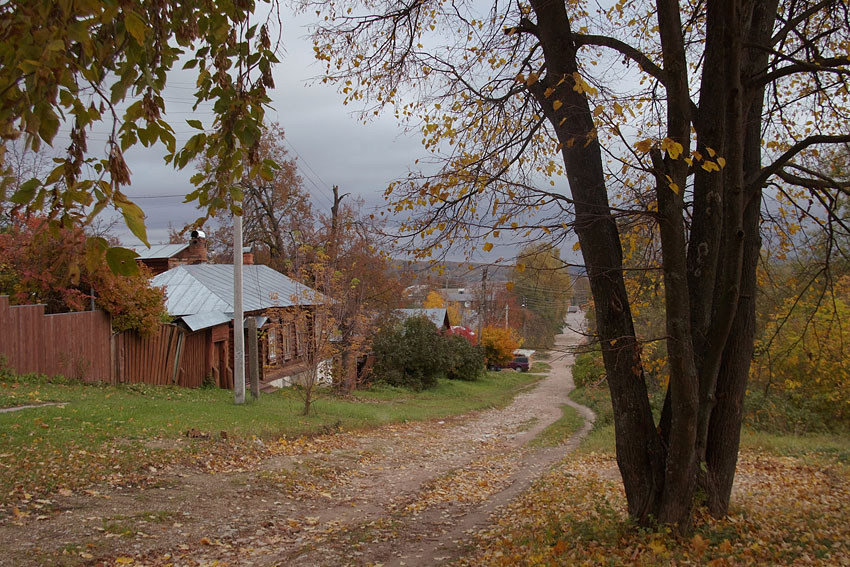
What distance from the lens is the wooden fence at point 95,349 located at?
47.5 ft

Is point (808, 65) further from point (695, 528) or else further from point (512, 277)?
point (695, 528)

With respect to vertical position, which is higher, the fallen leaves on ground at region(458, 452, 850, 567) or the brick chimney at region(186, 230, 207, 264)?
the brick chimney at region(186, 230, 207, 264)

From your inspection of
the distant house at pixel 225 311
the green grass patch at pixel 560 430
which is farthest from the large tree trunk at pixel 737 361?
the distant house at pixel 225 311

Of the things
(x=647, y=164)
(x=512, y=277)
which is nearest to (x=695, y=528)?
(x=512, y=277)

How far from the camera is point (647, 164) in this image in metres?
5.45

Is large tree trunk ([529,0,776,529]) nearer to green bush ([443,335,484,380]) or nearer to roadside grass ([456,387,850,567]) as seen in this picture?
roadside grass ([456,387,850,567])

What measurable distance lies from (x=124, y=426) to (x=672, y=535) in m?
9.23

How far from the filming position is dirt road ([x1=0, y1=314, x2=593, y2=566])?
5941mm

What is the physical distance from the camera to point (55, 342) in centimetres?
1542

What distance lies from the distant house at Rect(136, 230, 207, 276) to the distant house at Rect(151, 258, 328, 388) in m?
2.02

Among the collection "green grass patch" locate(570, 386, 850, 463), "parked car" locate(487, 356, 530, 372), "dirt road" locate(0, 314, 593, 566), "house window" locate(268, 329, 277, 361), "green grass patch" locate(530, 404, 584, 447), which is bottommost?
"parked car" locate(487, 356, 530, 372)

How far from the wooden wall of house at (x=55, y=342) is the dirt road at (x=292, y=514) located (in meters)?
7.80

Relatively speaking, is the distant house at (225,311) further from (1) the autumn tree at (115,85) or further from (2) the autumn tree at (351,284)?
(1) the autumn tree at (115,85)

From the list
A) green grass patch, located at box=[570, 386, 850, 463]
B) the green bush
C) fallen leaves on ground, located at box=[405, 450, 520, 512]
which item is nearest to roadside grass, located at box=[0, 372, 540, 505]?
fallen leaves on ground, located at box=[405, 450, 520, 512]
